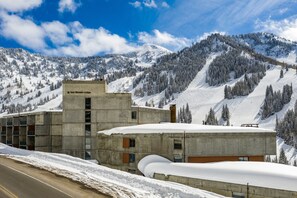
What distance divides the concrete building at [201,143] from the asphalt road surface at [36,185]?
24.2 m

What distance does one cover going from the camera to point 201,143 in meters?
50.8

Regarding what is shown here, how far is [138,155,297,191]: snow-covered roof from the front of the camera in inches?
1300

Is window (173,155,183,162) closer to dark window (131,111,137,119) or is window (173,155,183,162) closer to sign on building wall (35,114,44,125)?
dark window (131,111,137,119)

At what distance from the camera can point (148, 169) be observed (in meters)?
48.0

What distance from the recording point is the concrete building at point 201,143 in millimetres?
50719

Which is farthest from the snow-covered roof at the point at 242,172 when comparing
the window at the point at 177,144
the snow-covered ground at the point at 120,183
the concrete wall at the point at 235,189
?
the snow-covered ground at the point at 120,183

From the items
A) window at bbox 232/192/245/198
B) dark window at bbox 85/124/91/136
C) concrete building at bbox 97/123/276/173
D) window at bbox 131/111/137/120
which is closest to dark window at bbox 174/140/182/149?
concrete building at bbox 97/123/276/173

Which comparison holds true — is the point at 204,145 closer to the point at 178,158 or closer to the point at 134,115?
the point at 178,158

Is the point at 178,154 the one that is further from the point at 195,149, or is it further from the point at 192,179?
the point at 192,179

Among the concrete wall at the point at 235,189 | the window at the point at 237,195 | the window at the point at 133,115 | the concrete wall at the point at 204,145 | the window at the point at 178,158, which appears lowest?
the window at the point at 237,195

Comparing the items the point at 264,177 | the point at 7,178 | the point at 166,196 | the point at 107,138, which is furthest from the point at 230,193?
the point at 107,138

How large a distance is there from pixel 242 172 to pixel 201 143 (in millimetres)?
14630

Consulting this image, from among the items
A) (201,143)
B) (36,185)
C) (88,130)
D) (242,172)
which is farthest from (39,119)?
(36,185)

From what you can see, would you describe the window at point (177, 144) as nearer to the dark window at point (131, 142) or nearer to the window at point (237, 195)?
the dark window at point (131, 142)
